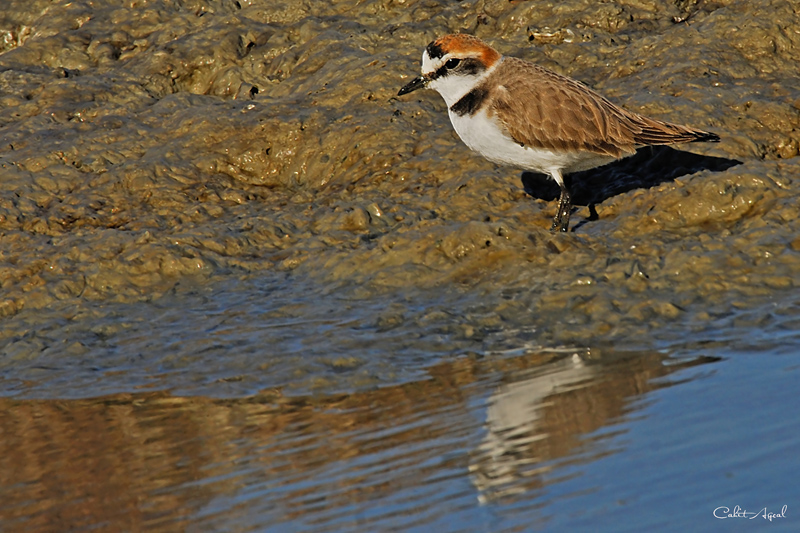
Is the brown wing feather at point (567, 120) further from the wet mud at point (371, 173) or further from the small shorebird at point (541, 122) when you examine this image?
the wet mud at point (371, 173)

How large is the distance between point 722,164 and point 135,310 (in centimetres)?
519

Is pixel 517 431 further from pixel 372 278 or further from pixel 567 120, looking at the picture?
pixel 567 120

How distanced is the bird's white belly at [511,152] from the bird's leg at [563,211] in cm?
20

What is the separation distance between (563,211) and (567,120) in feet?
2.49

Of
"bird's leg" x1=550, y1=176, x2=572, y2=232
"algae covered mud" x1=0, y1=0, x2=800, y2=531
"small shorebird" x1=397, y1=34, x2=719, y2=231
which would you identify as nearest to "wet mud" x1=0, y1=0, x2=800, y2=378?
"algae covered mud" x1=0, y1=0, x2=800, y2=531

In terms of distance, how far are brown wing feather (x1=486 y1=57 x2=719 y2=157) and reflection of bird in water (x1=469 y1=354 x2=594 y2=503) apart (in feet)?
8.47

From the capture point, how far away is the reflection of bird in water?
4.01 metres

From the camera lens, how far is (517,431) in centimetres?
455

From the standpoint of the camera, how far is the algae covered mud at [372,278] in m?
4.24

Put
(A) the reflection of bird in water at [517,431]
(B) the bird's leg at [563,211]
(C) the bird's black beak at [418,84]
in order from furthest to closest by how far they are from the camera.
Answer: (C) the bird's black beak at [418,84], (B) the bird's leg at [563,211], (A) the reflection of bird in water at [517,431]

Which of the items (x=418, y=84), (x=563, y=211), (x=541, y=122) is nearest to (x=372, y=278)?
(x=563, y=211)

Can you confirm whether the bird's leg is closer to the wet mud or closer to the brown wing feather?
the wet mud

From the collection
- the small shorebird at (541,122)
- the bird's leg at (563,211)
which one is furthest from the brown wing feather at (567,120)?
the bird's leg at (563,211)

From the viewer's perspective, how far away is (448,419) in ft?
16.0
